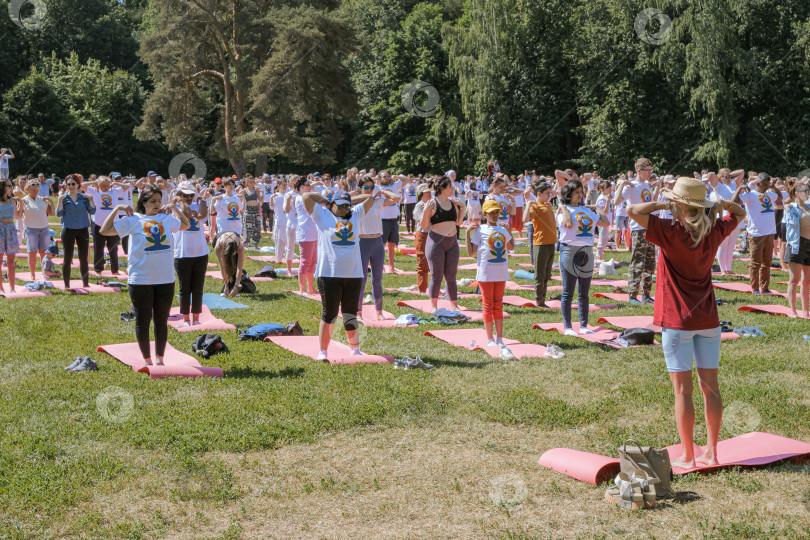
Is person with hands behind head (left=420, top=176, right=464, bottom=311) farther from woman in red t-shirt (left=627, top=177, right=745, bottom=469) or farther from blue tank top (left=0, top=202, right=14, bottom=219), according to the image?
blue tank top (left=0, top=202, right=14, bottom=219)

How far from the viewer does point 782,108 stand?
1382 inches

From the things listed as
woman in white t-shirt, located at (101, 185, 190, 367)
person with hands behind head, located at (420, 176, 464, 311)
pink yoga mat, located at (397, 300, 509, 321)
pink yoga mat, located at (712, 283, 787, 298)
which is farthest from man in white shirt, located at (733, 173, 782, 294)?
woman in white t-shirt, located at (101, 185, 190, 367)

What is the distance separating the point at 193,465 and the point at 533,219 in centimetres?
760

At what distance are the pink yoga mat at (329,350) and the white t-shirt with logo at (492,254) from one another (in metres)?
1.46

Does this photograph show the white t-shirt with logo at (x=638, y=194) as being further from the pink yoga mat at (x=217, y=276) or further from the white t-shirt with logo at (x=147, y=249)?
the white t-shirt with logo at (x=147, y=249)

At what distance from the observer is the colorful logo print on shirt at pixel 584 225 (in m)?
9.95

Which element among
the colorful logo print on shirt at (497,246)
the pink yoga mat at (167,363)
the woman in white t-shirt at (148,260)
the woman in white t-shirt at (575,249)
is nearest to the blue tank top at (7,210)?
the pink yoga mat at (167,363)

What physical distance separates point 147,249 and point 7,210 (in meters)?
5.61

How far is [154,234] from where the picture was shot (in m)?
7.61

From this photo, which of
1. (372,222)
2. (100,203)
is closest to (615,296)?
(372,222)

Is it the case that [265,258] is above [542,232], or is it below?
below

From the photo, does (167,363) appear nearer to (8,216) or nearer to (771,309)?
(8,216)

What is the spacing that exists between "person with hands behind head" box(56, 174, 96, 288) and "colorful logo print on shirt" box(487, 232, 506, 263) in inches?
305

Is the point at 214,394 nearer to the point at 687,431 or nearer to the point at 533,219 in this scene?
the point at 687,431
